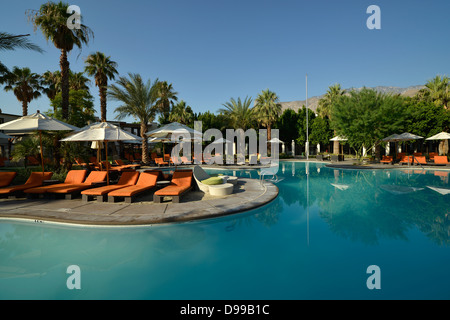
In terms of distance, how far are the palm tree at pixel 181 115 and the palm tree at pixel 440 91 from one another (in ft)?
122

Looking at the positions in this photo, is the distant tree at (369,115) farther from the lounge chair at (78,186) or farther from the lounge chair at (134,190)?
the lounge chair at (78,186)

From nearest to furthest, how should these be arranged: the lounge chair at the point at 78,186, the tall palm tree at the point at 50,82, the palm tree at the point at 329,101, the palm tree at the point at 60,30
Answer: the lounge chair at the point at 78,186 → the palm tree at the point at 60,30 → the tall palm tree at the point at 50,82 → the palm tree at the point at 329,101

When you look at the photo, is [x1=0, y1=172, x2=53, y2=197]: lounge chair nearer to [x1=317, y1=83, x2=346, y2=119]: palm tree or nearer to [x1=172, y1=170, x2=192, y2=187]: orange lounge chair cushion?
[x1=172, y1=170, x2=192, y2=187]: orange lounge chair cushion

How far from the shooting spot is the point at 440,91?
29406mm

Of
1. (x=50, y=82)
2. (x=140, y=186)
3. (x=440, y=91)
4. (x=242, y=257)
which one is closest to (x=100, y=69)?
(x=50, y=82)

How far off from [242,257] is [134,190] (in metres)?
5.31

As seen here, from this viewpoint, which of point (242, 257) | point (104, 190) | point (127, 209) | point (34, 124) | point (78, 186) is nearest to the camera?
point (242, 257)

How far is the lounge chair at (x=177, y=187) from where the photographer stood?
7.63 metres

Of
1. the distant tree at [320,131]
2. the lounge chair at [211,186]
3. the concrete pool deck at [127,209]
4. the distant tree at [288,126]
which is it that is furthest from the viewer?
the distant tree at [288,126]

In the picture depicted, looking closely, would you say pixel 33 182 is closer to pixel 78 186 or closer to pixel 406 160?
pixel 78 186

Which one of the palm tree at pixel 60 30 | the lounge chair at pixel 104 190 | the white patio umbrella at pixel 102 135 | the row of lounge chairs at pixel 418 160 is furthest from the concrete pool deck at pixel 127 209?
the row of lounge chairs at pixel 418 160

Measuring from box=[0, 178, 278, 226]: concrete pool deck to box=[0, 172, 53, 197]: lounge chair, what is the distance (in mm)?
321

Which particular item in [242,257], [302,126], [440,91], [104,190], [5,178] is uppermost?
[440,91]
